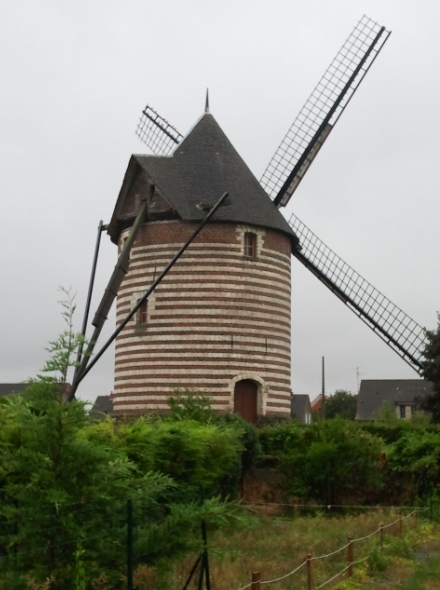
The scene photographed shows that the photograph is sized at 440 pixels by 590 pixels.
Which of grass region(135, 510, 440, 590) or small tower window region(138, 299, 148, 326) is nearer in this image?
grass region(135, 510, 440, 590)

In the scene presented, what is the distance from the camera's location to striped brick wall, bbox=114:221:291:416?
973 inches

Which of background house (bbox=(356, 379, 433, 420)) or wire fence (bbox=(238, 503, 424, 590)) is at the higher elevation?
background house (bbox=(356, 379, 433, 420))

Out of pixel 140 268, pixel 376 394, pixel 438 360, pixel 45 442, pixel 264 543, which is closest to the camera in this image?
pixel 45 442

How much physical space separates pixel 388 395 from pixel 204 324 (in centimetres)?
3691

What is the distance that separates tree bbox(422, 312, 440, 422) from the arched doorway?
24.1 ft

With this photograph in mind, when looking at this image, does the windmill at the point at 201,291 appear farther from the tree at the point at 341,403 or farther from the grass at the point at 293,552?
the tree at the point at 341,403

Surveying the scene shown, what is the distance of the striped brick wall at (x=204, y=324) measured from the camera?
24719 millimetres

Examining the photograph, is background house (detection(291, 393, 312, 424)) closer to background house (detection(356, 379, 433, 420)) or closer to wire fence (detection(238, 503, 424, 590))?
background house (detection(356, 379, 433, 420))

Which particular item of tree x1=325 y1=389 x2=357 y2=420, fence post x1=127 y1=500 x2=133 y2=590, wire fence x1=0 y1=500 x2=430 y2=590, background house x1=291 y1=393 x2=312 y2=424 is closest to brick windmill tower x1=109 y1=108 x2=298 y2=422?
wire fence x1=0 y1=500 x2=430 y2=590

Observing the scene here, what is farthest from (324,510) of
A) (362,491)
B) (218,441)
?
(218,441)

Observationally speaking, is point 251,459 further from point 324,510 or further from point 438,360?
point 438,360

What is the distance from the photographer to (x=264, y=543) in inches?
563

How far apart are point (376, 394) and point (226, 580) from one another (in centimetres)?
4977

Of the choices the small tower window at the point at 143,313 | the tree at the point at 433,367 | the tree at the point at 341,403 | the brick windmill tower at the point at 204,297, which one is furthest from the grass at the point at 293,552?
the tree at the point at 341,403
